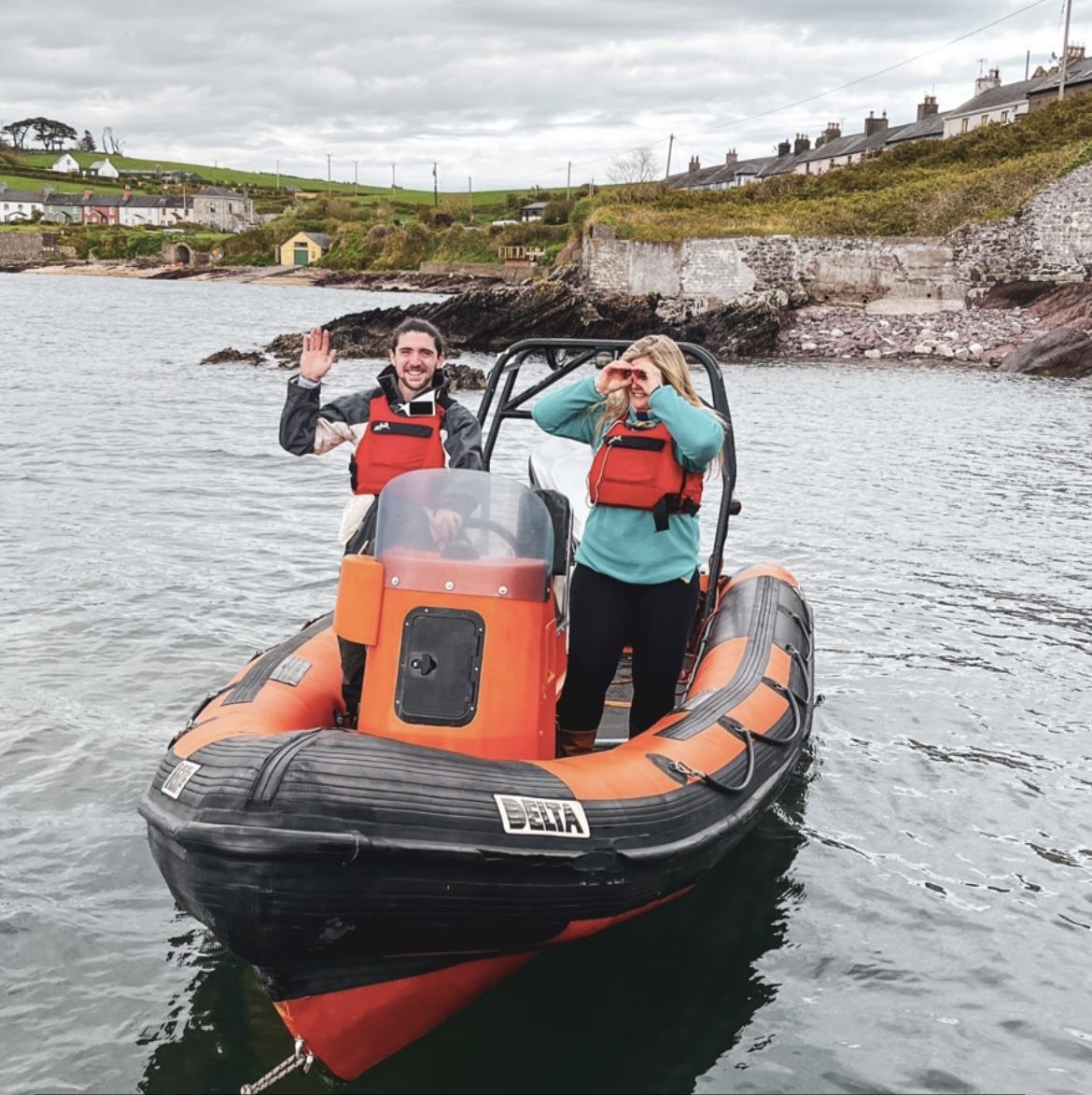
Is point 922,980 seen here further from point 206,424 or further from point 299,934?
point 206,424

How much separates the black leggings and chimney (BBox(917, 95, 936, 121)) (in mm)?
64221

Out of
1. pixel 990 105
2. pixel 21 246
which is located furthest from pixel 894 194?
pixel 21 246

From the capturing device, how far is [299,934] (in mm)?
3111

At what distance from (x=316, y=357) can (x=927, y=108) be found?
6498 centimetres

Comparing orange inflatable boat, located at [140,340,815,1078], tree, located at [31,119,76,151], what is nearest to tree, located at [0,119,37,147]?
tree, located at [31,119,76,151]

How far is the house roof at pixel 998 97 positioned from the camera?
53.1 m

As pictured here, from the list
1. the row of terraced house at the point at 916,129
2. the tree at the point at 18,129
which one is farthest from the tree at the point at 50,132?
the row of terraced house at the point at 916,129

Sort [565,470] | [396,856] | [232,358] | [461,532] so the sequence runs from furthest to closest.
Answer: [232,358], [565,470], [461,532], [396,856]

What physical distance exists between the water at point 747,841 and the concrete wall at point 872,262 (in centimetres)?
2113

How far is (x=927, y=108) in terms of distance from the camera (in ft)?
204

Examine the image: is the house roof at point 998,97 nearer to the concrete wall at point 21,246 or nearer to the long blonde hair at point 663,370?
the long blonde hair at point 663,370

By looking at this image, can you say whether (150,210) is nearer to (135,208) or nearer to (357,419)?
(135,208)

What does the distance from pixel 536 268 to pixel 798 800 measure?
55.0 m

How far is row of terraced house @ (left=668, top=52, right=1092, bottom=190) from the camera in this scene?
48.9 meters
